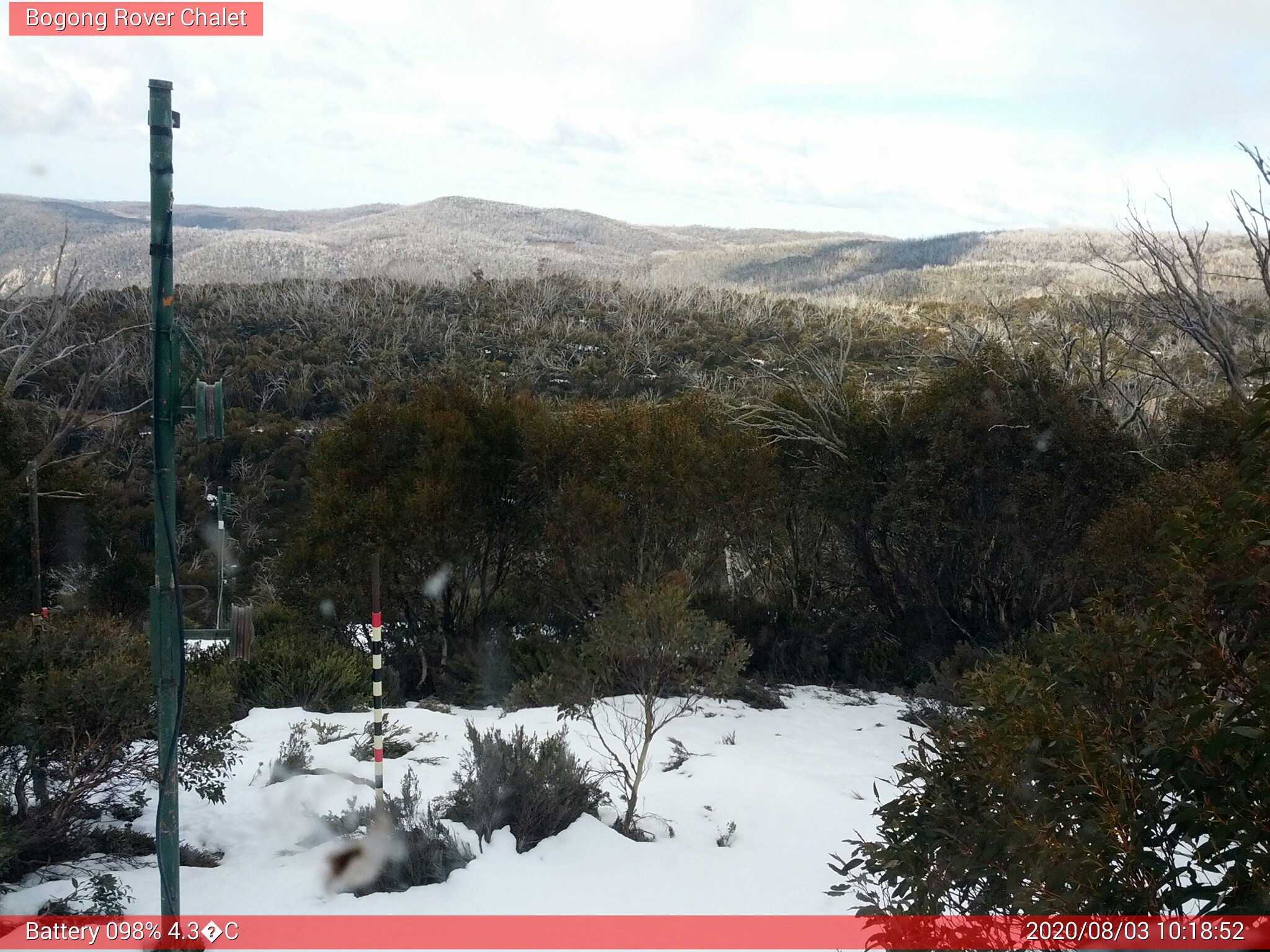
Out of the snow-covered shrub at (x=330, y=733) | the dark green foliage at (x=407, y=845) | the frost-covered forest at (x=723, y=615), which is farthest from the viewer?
the snow-covered shrub at (x=330, y=733)

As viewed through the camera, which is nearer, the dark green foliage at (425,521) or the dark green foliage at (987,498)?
the dark green foliage at (987,498)

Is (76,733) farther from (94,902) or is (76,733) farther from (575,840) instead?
(575,840)

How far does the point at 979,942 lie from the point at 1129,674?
0.88 m

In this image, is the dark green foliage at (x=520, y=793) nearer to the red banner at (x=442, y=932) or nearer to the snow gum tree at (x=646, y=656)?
the snow gum tree at (x=646, y=656)

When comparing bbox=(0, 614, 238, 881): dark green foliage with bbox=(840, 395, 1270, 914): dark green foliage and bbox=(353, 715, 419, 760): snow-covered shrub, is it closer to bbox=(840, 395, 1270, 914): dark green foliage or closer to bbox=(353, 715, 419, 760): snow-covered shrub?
bbox=(353, 715, 419, 760): snow-covered shrub

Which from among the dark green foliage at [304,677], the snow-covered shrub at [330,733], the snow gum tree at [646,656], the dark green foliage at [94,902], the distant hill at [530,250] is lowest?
the dark green foliage at [304,677]

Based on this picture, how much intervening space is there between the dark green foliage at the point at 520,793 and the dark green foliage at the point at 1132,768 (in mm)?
2782

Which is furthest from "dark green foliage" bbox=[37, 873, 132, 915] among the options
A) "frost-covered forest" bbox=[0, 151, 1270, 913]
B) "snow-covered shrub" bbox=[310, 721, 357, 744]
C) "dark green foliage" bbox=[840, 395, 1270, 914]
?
"dark green foliage" bbox=[840, 395, 1270, 914]

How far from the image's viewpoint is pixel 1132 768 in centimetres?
246

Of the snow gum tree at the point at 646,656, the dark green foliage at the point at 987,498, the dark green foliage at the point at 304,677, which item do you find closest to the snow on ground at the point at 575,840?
the snow gum tree at the point at 646,656

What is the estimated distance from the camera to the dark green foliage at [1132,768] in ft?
6.78

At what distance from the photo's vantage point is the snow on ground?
4.61 meters

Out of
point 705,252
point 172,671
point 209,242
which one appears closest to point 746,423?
point 172,671

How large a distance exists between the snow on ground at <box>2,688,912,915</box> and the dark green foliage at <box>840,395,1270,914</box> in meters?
2.18
